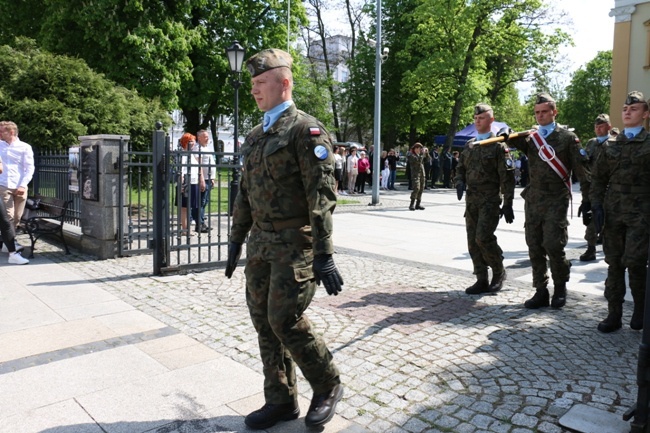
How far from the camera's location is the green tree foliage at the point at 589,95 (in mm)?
57656

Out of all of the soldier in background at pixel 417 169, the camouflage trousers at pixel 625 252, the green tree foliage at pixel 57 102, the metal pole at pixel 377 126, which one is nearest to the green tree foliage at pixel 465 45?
the metal pole at pixel 377 126

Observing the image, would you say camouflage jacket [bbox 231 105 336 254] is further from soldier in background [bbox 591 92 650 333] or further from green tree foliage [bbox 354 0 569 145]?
green tree foliage [bbox 354 0 569 145]

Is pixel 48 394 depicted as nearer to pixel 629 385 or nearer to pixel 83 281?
pixel 83 281

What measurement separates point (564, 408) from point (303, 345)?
1723 mm

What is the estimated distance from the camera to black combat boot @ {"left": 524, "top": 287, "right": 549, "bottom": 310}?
5.70 meters

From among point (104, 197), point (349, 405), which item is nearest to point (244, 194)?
point (349, 405)

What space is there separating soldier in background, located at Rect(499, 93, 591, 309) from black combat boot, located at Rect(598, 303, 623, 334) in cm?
75

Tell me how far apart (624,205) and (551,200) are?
2.50ft

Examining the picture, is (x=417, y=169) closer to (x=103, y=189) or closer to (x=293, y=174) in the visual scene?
(x=103, y=189)

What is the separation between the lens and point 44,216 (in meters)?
8.80

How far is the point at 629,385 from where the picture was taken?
12.3 feet

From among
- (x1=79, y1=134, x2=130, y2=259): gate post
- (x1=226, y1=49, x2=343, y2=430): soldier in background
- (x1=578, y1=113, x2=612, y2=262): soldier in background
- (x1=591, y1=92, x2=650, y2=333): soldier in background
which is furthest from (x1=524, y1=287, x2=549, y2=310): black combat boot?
(x1=79, y1=134, x2=130, y2=259): gate post

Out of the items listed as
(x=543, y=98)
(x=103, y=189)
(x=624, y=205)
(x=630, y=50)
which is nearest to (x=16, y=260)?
(x=103, y=189)

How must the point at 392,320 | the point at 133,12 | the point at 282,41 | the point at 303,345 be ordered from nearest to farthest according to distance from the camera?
the point at 303,345 → the point at 392,320 → the point at 133,12 → the point at 282,41
